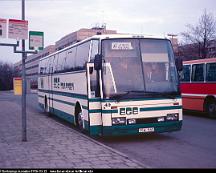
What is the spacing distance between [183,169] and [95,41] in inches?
219

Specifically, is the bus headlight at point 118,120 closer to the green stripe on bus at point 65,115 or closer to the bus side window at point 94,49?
the bus side window at point 94,49

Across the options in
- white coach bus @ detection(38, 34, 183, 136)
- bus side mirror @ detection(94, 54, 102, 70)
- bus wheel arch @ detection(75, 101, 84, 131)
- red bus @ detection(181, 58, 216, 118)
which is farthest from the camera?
red bus @ detection(181, 58, 216, 118)

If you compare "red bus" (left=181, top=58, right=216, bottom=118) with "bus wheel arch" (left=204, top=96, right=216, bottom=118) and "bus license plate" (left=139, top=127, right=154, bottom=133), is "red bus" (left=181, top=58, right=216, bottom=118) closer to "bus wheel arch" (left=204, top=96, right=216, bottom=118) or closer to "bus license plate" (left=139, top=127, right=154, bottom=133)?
"bus wheel arch" (left=204, top=96, right=216, bottom=118)

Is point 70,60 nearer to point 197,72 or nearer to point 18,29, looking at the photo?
point 18,29

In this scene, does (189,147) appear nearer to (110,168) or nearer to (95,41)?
(110,168)

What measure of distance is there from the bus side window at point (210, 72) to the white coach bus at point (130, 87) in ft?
20.4

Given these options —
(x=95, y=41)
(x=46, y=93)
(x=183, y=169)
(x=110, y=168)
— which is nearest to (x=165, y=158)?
(x=183, y=169)

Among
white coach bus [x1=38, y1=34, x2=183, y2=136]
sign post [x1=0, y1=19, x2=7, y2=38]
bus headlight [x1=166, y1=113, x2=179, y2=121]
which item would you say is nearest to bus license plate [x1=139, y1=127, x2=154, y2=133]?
white coach bus [x1=38, y1=34, x2=183, y2=136]

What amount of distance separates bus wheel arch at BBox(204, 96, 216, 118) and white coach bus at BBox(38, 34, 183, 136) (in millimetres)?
6688

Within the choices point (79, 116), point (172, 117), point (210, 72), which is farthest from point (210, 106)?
point (79, 116)

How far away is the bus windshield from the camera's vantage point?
1091cm

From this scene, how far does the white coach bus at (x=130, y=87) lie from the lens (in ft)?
35.4

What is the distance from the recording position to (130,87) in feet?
35.8

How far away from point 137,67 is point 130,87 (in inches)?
26.5
